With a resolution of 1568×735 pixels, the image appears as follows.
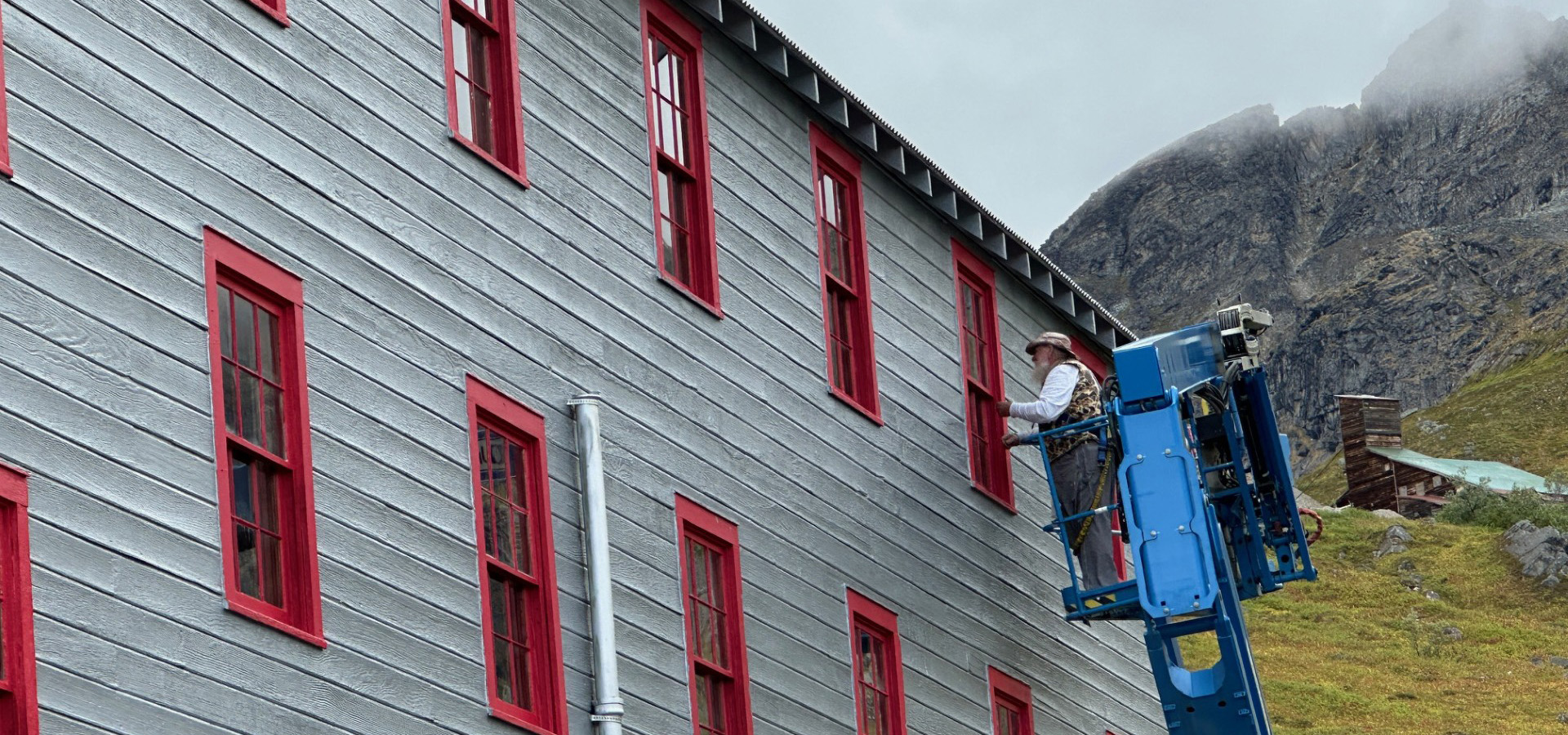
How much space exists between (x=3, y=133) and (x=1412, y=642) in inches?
2024

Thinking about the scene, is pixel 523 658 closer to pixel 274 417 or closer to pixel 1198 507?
pixel 274 417

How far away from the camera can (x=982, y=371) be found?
73.8ft

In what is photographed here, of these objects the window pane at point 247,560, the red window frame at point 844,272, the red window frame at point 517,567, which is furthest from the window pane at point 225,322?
the red window frame at point 844,272

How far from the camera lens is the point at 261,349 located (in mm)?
13047

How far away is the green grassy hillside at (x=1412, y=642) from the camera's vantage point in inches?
1864

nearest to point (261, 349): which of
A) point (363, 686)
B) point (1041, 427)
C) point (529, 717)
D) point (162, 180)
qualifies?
point (162, 180)

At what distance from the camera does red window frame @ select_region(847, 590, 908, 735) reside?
61.4ft

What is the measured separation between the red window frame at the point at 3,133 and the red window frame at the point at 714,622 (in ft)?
20.2

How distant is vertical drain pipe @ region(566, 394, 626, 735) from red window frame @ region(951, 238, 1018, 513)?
685 centimetres

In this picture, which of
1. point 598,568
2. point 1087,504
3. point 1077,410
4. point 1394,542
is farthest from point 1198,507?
point 1394,542

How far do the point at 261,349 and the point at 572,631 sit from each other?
120 inches

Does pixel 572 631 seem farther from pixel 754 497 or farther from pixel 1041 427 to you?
pixel 1041 427

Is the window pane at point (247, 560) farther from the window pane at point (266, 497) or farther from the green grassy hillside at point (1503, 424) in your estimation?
the green grassy hillside at point (1503, 424)

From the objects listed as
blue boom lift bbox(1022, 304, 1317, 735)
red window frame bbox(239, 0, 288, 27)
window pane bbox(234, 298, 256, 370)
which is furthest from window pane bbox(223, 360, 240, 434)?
blue boom lift bbox(1022, 304, 1317, 735)
